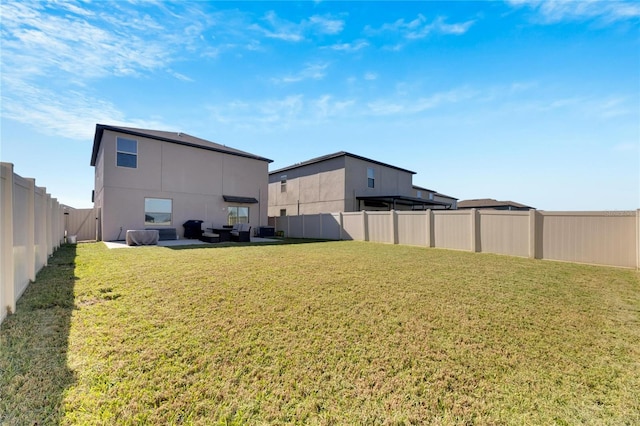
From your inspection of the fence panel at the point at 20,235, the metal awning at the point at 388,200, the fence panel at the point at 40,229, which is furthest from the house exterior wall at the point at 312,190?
the fence panel at the point at 20,235

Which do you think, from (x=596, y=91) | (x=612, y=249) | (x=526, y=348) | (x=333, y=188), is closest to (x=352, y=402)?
(x=526, y=348)

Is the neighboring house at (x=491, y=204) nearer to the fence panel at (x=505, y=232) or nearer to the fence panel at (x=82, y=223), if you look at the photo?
the fence panel at (x=505, y=232)

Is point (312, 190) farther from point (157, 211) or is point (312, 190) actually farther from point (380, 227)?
point (157, 211)

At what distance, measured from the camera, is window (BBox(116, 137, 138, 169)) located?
44.7 ft

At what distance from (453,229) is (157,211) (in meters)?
15.1

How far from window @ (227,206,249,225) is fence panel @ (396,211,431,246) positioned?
33.8 feet

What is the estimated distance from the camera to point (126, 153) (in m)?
13.9

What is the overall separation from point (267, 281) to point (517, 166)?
15577 millimetres

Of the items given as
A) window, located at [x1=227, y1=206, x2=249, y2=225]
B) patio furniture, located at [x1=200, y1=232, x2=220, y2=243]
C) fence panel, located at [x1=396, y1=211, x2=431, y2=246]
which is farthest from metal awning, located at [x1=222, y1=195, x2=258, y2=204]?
fence panel, located at [x1=396, y1=211, x2=431, y2=246]

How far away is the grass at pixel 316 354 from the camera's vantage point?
2.10 metres

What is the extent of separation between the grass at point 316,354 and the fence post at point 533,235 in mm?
3828

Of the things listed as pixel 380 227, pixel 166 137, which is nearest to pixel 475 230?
pixel 380 227

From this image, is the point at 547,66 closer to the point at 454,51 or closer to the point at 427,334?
the point at 454,51

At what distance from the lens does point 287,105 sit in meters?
12.8
